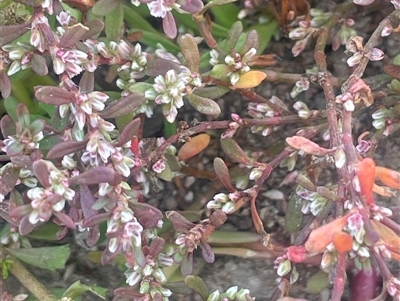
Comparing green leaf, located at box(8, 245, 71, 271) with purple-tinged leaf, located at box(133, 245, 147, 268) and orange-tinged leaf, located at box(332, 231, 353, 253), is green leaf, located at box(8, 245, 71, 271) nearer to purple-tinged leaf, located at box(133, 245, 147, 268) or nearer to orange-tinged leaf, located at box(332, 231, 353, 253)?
purple-tinged leaf, located at box(133, 245, 147, 268)

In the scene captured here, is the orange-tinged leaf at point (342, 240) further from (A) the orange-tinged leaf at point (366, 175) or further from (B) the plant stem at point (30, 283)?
(B) the plant stem at point (30, 283)

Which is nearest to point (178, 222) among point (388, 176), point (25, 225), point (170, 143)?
point (170, 143)

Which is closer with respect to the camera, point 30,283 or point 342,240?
point 342,240

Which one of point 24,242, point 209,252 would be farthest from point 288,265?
point 24,242

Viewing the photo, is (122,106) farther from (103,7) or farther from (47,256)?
(47,256)

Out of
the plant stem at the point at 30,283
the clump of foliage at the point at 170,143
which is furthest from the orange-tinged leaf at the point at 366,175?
the plant stem at the point at 30,283

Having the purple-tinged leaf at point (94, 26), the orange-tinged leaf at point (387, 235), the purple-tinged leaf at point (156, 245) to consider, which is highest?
the purple-tinged leaf at point (94, 26)

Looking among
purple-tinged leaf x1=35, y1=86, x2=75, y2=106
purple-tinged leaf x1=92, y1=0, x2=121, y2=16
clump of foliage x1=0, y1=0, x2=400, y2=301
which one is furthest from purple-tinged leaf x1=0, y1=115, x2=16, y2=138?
purple-tinged leaf x1=92, y1=0, x2=121, y2=16
